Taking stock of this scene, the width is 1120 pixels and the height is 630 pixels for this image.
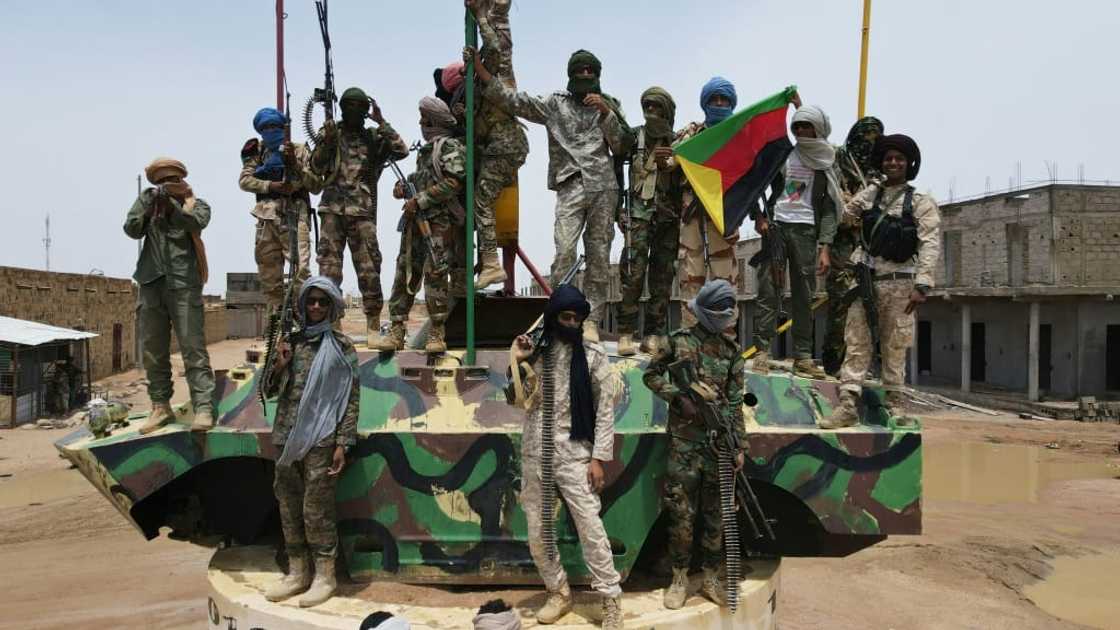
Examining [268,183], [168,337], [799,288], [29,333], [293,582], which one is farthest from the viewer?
[29,333]

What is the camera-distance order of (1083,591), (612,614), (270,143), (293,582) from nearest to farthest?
(612,614)
(293,582)
(270,143)
(1083,591)

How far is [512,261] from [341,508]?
8.83ft

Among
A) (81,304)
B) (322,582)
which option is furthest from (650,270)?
(81,304)

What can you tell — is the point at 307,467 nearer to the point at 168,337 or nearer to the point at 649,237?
the point at 168,337

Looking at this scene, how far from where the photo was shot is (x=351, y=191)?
6711 mm

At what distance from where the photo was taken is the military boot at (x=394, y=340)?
5.80 m

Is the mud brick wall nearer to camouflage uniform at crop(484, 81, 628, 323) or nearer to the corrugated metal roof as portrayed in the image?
the corrugated metal roof

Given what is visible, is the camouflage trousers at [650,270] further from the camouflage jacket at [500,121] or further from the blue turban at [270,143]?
the blue turban at [270,143]

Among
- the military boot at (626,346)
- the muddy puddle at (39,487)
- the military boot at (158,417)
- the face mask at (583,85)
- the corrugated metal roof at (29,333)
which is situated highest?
the face mask at (583,85)

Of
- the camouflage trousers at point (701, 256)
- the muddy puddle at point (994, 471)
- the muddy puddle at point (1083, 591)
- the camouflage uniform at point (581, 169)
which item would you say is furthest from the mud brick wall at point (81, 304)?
the muddy puddle at point (1083, 591)

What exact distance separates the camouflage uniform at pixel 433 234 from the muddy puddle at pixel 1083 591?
7.19m

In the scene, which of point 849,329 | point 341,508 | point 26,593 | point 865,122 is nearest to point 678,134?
point 865,122

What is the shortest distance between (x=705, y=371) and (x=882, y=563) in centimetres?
678

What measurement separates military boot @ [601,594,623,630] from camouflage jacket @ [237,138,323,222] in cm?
372
